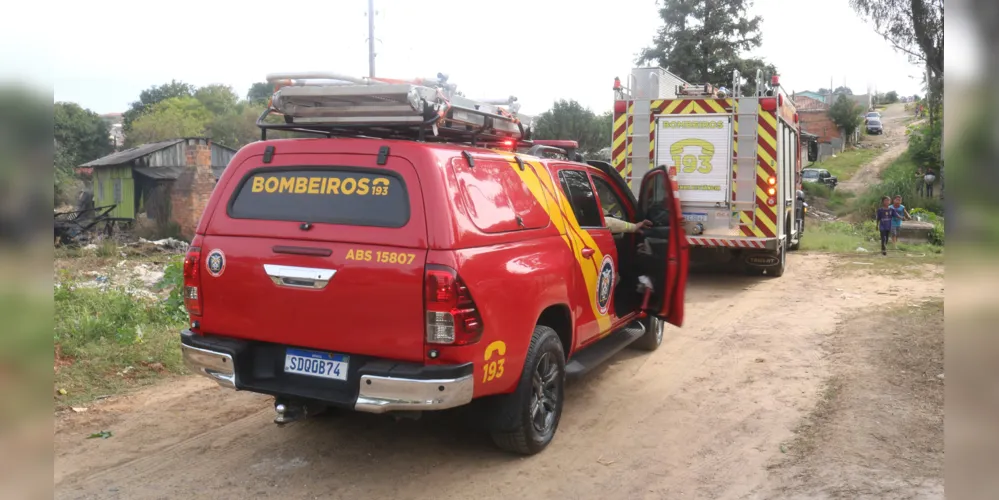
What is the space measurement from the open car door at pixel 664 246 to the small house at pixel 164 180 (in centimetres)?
1829

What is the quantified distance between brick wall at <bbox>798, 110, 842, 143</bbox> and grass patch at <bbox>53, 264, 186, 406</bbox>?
53.2 metres

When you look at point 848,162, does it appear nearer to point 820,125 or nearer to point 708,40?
point 820,125

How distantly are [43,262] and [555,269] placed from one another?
371cm

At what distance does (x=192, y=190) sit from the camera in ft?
71.8

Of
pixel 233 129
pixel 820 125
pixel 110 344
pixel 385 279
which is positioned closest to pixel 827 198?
pixel 820 125

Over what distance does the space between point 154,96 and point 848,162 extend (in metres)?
55.3

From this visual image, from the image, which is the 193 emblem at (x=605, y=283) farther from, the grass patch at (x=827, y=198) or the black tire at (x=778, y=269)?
the grass patch at (x=827, y=198)

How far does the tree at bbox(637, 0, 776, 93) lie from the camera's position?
116 ft

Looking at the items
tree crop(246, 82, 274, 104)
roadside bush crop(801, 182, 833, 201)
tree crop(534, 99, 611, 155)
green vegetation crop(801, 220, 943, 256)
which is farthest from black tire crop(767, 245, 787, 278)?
tree crop(246, 82, 274, 104)

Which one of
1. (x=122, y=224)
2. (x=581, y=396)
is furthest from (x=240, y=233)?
(x=122, y=224)

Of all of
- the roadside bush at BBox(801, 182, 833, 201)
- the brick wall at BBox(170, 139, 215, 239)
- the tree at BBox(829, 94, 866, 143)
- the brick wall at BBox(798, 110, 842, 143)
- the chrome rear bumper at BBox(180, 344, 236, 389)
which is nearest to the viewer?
the chrome rear bumper at BBox(180, 344, 236, 389)

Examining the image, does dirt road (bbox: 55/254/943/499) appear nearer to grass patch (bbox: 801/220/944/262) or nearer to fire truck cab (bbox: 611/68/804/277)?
fire truck cab (bbox: 611/68/804/277)

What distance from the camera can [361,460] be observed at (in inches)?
174

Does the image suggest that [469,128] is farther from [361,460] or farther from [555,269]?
[361,460]
